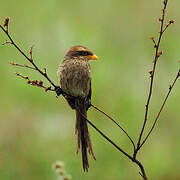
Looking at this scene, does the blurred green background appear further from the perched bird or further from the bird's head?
the bird's head

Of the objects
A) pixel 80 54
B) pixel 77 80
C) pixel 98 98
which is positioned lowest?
pixel 98 98

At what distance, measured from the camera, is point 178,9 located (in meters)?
7.82

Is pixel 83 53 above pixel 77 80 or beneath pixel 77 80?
above

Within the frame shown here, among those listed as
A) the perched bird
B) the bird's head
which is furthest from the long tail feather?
the bird's head

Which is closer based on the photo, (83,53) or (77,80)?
(77,80)

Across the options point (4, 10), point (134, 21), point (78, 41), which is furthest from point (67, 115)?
point (4, 10)

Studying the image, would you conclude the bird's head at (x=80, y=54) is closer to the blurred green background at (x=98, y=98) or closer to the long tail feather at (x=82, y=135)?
the long tail feather at (x=82, y=135)

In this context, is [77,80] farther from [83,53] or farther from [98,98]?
[98,98]

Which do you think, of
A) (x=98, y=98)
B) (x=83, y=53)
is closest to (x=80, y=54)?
(x=83, y=53)

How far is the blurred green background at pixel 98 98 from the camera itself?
6.44 m

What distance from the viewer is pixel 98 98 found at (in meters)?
6.92

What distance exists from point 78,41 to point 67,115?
100 centimetres

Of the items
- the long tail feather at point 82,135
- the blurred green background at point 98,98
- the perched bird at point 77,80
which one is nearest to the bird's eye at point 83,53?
the perched bird at point 77,80

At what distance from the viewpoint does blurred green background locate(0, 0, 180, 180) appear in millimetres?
6441
